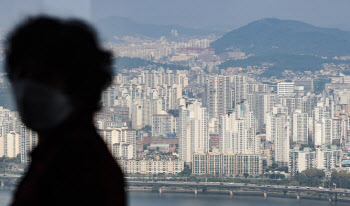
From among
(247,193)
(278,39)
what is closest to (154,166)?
(247,193)

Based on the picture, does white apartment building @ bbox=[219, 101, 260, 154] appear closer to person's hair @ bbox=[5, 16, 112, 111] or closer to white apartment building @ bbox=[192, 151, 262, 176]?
white apartment building @ bbox=[192, 151, 262, 176]

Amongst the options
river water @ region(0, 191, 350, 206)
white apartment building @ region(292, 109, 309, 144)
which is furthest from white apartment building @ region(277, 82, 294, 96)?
river water @ region(0, 191, 350, 206)

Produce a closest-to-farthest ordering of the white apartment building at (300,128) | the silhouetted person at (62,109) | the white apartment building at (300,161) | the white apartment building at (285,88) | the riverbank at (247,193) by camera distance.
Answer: the silhouetted person at (62,109) < the riverbank at (247,193) < the white apartment building at (300,161) < the white apartment building at (300,128) < the white apartment building at (285,88)

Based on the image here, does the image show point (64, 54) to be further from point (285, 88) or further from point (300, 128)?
point (285, 88)

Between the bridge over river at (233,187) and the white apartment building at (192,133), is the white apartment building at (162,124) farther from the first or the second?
the bridge over river at (233,187)

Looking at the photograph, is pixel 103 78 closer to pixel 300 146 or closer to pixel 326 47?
pixel 300 146

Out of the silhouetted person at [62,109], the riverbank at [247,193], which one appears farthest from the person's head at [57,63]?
the riverbank at [247,193]

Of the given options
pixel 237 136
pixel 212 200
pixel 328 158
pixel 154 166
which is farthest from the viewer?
pixel 237 136
